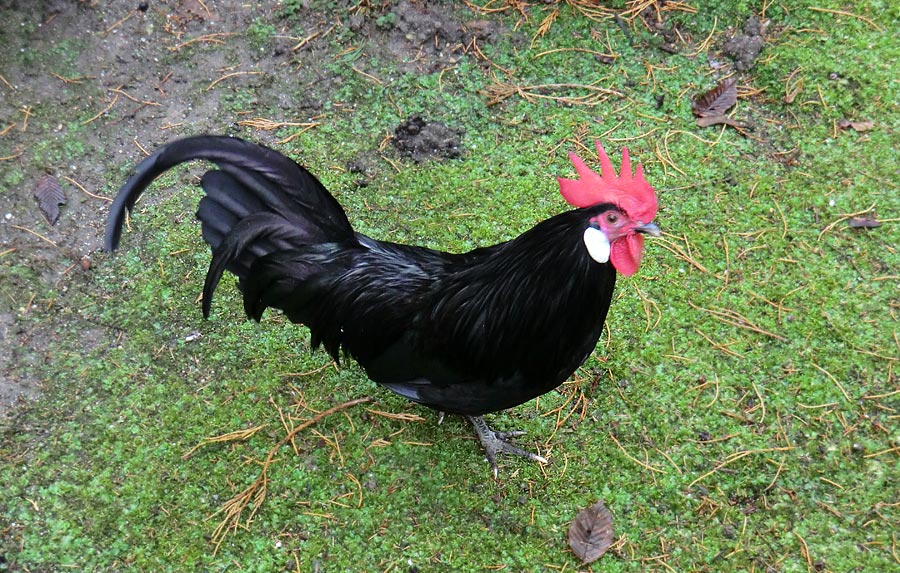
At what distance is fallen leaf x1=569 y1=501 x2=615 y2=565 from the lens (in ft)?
9.97

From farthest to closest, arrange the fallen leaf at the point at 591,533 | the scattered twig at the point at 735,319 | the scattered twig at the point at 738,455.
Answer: the scattered twig at the point at 735,319 < the scattered twig at the point at 738,455 < the fallen leaf at the point at 591,533

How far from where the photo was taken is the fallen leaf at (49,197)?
3967mm

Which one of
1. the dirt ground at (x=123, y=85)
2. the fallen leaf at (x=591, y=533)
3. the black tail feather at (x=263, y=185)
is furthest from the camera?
the dirt ground at (x=123, y=85)

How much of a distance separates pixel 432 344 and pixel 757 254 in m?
2.22

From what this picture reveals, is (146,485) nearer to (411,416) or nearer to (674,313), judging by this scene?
(411,416)

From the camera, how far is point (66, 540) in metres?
3.02

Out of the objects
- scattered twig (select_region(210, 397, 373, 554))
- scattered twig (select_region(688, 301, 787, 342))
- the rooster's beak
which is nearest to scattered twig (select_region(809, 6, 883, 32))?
scattered twig (select_region(688, 301, 787, 342))

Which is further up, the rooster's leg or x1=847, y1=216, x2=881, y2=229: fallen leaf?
x1=847, y1=216, x2=881, y2=229: fallen leaf

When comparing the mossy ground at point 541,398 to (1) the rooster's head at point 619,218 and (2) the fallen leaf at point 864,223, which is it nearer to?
(2) the fallen leaf at point 864,223

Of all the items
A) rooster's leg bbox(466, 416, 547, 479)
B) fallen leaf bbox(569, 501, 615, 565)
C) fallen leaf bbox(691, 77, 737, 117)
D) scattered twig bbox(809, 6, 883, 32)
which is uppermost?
scattered twig bbox(809, 6, 883, 32)

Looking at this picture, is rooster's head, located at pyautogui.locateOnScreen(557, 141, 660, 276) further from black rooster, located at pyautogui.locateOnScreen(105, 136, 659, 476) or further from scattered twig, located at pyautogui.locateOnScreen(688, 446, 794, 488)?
scattered twig, located at pyautogui.locateOnScreen(688, 446, 794, 488)

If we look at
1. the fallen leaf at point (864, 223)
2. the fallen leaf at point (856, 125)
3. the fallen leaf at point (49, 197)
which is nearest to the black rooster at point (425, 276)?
the fallen leaf at point (49, 197)

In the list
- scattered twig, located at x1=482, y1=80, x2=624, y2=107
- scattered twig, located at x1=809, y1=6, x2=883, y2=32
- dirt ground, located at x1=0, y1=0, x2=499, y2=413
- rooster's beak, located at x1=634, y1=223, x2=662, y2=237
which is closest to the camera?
rooster's beak, located at x1=634, y1=223, x2=662, y2=237

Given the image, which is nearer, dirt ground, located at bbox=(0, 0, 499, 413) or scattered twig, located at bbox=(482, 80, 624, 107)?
dirt ground, located at bbox=(0, 0, 499, 413)
